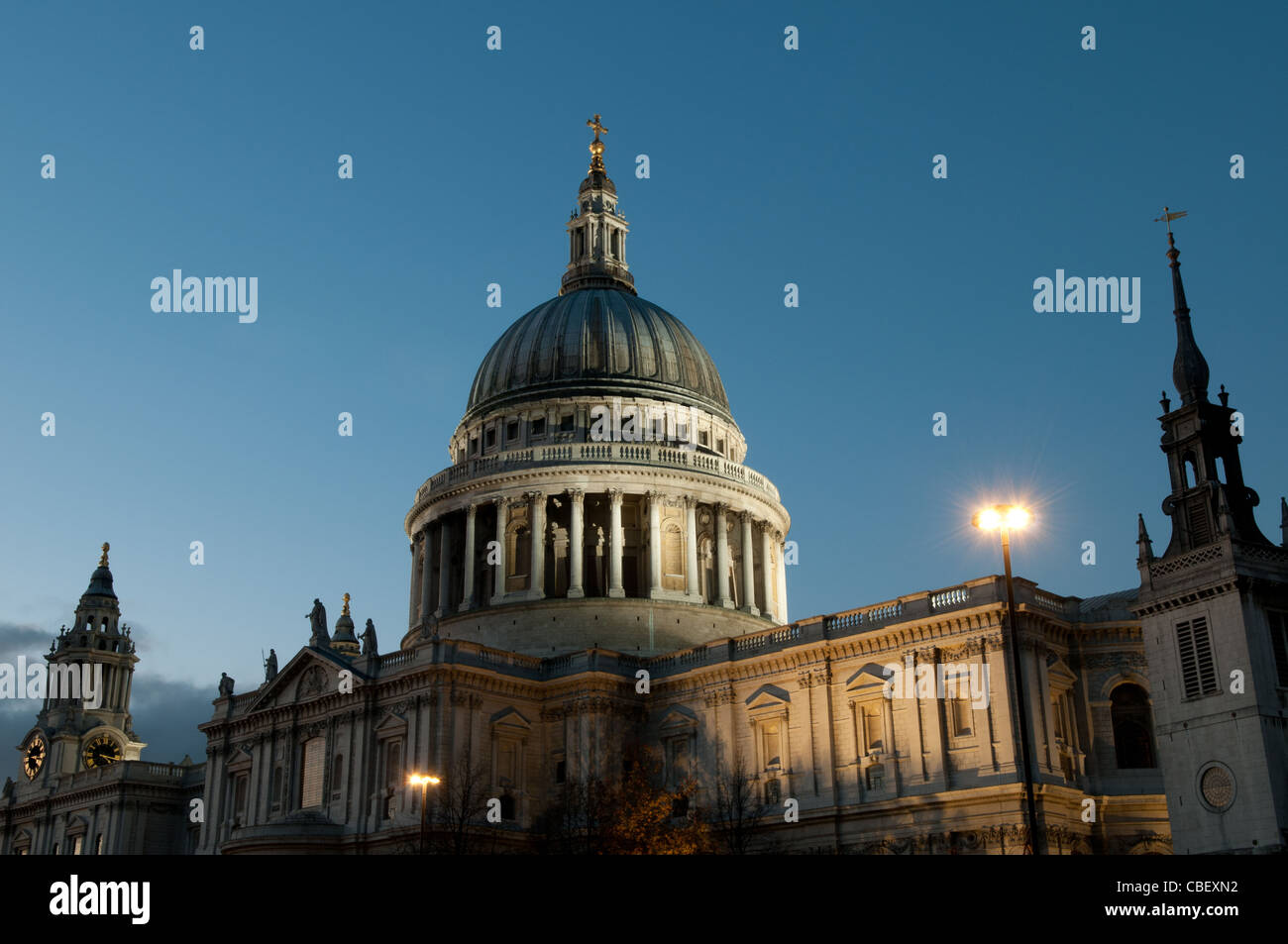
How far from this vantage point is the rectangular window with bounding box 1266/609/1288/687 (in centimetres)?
4728

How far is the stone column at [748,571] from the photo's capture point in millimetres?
83875

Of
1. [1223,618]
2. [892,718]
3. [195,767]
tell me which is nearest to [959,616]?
[892,718]

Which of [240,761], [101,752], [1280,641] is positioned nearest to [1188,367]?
[1280,641]

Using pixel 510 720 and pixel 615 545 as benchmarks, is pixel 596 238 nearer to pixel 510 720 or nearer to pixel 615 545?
pixel 615 545

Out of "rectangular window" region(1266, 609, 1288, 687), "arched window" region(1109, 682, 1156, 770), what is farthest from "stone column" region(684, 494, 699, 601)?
"rectangular window" region(1266, 609, 1288, 687)

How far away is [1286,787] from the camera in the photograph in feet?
149

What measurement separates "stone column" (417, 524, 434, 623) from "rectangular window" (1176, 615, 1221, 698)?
156 ft

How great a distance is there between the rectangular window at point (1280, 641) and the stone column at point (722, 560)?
37792 mm

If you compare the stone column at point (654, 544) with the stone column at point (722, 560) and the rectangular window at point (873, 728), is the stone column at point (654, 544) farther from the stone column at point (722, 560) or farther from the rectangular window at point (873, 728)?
the rectangular window at point (873, 728)

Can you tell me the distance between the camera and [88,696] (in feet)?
350
